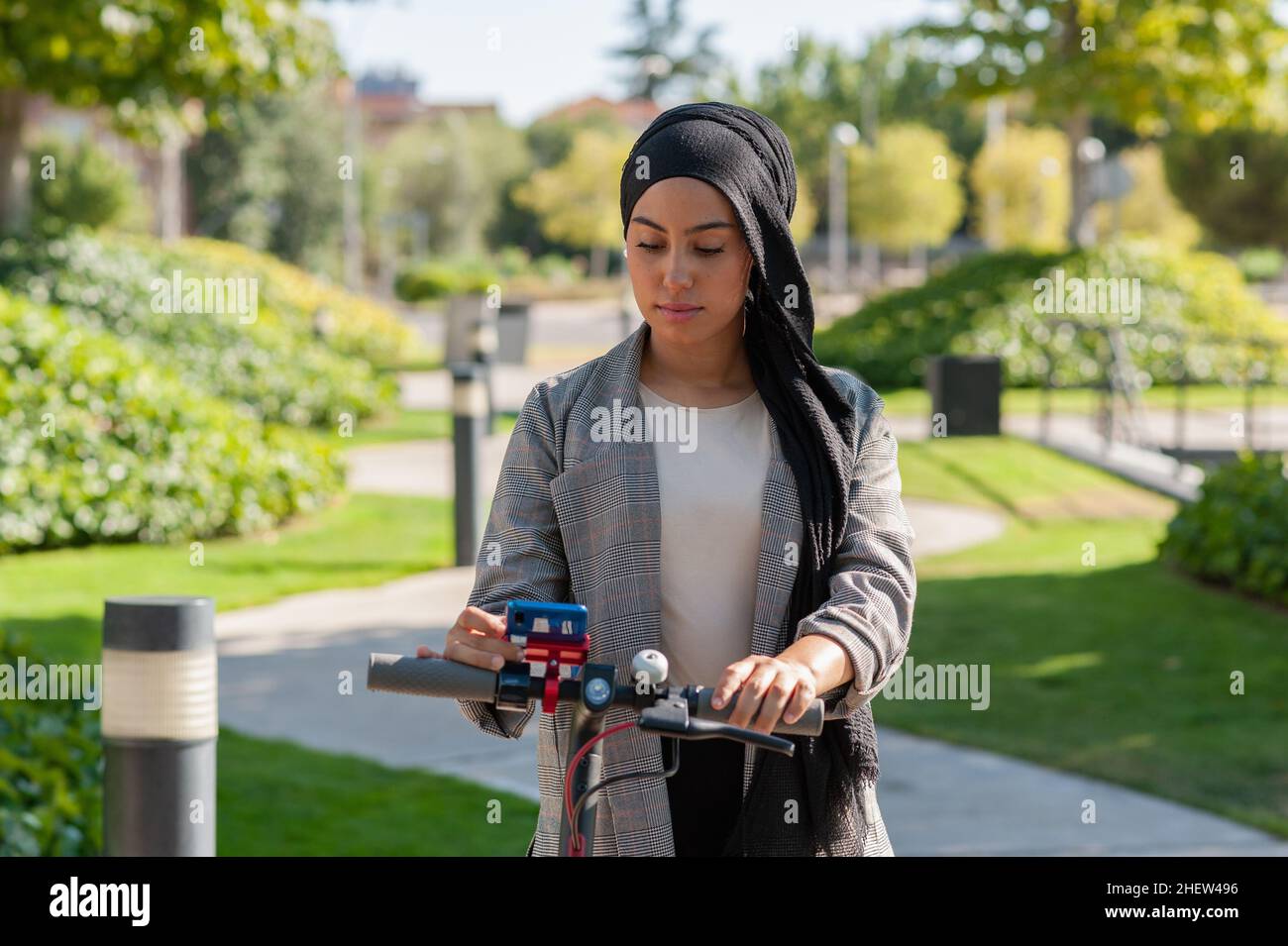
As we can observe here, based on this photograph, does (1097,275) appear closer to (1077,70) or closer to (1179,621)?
(1077,70)

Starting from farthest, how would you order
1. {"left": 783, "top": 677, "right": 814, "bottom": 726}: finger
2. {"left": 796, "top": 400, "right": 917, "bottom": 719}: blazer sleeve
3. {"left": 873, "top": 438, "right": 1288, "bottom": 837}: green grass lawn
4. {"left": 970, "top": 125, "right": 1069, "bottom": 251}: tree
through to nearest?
{"left": 970, "top": 125, "right": 1069, "bottom": 251}: tree < {"left": 873, "top": 438, "right": 1288, "bottom": 837}: green grass lawn < {"left": 796, "top": 400, "right": 917, "bottom": 719}: blazer sleeve < {"left": 783, "top": 677, "right": 814, "bottom": 726}: finger

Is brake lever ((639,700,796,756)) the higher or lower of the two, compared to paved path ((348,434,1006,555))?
lower

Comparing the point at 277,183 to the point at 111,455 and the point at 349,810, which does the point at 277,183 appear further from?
the point at 349,810

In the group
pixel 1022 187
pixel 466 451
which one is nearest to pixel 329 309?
pixel 466 451

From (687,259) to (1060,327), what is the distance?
1941 cm

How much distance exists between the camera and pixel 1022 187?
49000mm

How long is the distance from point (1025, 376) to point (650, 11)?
2874 inches

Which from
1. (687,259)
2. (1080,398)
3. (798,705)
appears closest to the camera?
(798,705)

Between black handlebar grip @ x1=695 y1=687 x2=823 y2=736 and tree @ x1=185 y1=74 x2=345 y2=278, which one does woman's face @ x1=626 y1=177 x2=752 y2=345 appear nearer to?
black handlebar grip @ x1=695 y1=687 x2=823 y2=736

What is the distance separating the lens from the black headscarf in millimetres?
2240

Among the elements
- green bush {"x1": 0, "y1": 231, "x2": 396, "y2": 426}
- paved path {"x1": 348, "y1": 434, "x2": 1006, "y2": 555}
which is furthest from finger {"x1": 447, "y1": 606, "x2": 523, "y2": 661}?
green bush {"x1": 0, "y1": 231, "x2": 396, "y2": 426}

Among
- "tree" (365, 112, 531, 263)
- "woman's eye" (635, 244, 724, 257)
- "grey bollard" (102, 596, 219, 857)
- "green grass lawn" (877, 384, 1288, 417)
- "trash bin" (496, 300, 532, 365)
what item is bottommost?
"grey bollard" (102, 596, 219, 857)

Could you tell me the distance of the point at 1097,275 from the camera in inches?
854

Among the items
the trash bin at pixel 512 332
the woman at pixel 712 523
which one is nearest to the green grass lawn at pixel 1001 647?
the woman at pixel 712 523
